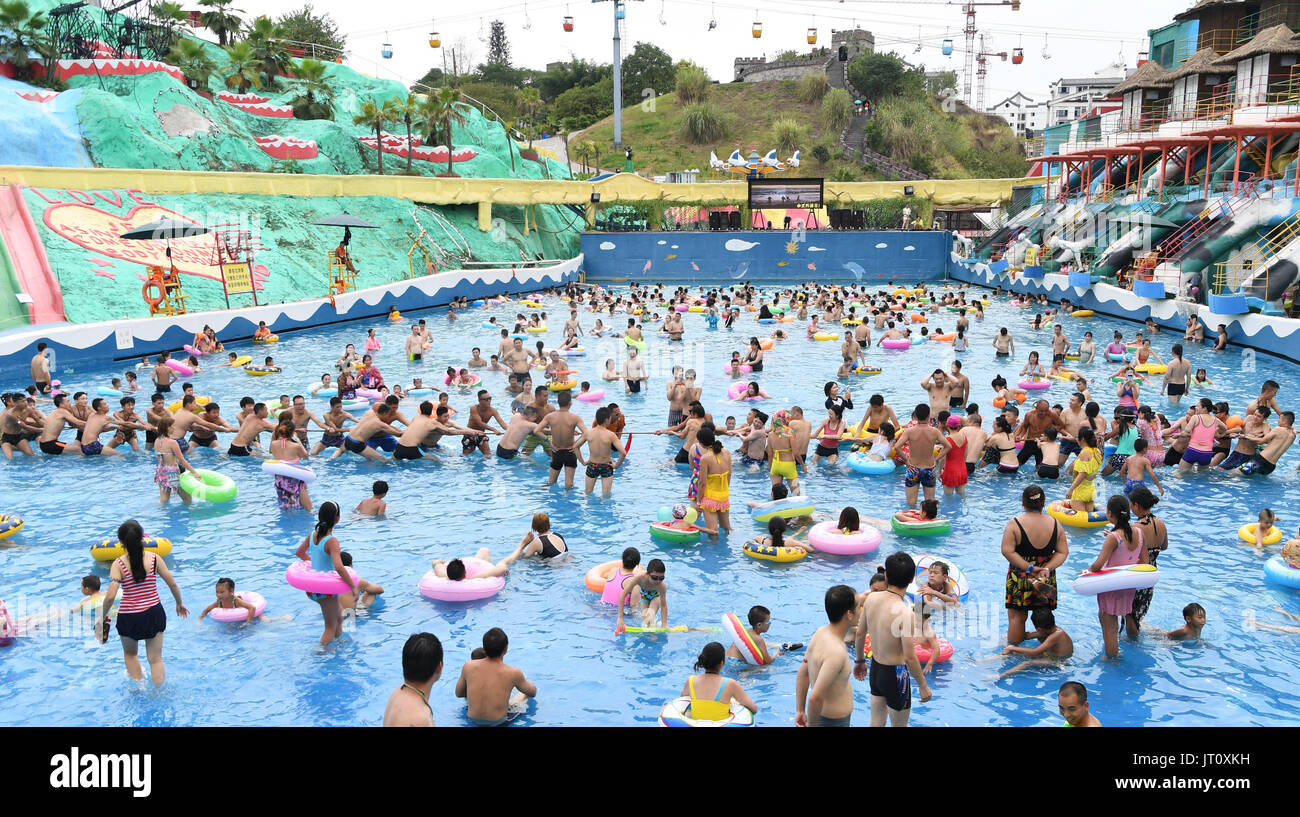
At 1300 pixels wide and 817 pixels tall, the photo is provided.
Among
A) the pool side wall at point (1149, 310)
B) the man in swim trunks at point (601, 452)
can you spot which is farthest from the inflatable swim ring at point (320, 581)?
the pool side wall at point (1149, 310)

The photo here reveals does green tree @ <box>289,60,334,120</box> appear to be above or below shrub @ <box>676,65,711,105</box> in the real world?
below

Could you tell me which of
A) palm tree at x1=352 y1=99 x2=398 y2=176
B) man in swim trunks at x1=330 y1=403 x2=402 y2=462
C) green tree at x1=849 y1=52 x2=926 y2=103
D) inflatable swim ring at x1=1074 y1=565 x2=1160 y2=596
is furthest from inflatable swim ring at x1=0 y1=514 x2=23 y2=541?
green tree at x1=849 y1=52 x2=926 y2=103

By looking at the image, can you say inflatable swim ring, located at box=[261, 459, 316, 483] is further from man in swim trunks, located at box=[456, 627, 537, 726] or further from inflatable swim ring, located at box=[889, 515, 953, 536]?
inflatable swim ring, located at box=[889, 515, 953, 536]

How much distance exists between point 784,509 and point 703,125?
72.0 meters

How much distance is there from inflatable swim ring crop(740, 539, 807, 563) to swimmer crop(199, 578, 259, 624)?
5107mm

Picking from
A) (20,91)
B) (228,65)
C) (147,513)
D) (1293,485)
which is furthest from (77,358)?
(228,65)

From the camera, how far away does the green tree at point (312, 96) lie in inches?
1962

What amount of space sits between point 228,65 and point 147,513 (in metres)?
47.1

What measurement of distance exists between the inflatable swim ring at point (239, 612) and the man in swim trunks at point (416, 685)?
449 centimetres

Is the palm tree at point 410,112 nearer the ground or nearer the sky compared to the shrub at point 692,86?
nearer the ground

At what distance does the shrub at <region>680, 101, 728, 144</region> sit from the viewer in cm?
7831

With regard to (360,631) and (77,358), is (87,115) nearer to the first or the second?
(77,358)

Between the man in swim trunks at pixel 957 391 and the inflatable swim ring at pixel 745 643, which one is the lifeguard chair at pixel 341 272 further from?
the inflatable swim ring at pixel 745 643
